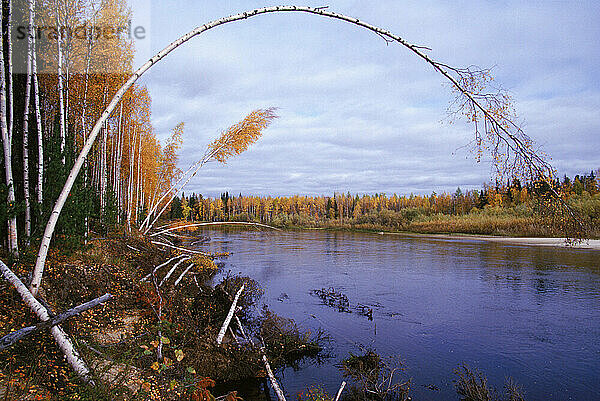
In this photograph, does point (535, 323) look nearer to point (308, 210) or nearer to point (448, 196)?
point (448, 196)

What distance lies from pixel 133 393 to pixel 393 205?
120971mm

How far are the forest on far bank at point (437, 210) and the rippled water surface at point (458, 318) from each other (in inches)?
110

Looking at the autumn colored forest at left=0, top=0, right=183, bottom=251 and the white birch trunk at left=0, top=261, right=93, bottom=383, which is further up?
the autumn colored forest at left=0, top=0, right=183, bottom=251

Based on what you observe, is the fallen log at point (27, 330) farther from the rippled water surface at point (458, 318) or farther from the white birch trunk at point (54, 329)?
the rippled water surface at point (458, 318)

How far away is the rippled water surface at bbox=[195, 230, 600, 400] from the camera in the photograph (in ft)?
24.6

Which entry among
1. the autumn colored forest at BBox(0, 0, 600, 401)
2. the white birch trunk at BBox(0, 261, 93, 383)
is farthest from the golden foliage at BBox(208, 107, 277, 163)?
the white birch trunk at BBox(0, 261, 93, 383)

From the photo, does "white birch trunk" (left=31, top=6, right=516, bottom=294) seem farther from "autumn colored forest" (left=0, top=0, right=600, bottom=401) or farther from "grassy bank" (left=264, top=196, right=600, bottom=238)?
"grassy bank" (left=264, top=196, right=600, bottom=238)

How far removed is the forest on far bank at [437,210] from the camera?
4.42 metres

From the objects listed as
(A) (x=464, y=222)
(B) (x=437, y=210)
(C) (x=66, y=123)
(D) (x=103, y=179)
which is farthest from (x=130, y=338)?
(B) (x=437, y=210)

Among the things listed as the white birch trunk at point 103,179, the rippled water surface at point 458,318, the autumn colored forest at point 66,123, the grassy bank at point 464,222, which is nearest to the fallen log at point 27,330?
the autumn colored forest at point 66,123

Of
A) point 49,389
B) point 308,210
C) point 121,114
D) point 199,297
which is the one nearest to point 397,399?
point 49,389

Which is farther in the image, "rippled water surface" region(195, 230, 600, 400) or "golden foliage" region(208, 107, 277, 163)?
"golden foliage" region(208, 107, 277, 163)

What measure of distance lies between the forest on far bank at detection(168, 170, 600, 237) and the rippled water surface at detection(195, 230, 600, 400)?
280 centimetres

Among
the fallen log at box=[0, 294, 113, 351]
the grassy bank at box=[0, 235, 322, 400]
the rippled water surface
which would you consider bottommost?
the rippled water surface
